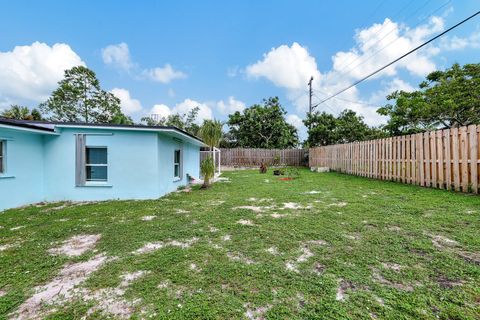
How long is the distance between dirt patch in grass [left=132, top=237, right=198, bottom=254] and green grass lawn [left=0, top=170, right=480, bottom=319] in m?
0.02

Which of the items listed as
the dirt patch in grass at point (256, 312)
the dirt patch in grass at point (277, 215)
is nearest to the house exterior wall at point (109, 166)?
the dirt patch in grass at point (277, 215)

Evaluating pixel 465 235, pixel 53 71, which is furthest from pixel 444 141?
pixel 53 71

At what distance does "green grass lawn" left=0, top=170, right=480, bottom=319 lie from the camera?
5.88ft

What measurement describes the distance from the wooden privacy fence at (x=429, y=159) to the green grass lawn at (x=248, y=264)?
2169 mm

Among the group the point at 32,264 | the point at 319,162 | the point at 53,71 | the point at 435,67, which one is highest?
the point at 53,71

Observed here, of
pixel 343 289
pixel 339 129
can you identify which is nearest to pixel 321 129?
pixel 339 129

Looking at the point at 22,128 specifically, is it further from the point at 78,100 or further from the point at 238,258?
the point at 78,100

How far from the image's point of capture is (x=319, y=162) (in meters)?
17.0

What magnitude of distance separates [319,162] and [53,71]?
2579cm

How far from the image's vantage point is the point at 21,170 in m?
5.96

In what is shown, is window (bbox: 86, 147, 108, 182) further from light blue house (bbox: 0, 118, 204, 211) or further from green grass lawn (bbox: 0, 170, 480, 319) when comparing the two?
green grass lawn (bbox: 0, 170, 480, 319)

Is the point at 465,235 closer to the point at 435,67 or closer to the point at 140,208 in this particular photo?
the point at 140,208

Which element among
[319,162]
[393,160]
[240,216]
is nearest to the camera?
[240,216]

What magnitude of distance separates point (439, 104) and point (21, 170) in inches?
716
